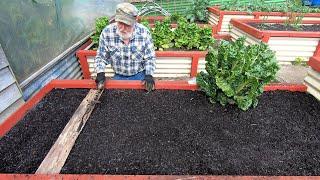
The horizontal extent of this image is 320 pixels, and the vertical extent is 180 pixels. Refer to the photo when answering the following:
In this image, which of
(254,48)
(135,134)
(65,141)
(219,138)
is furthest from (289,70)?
(65,141)

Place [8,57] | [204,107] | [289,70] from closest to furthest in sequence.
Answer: [204,107], [8,57], [289,70]

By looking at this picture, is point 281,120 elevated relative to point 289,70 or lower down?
elevated

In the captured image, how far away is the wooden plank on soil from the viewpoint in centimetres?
158

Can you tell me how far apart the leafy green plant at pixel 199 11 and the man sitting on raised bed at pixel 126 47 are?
16.5 ft

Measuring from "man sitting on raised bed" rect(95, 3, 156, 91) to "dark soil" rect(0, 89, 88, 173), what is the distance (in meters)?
0.48

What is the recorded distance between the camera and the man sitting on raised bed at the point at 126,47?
2.64 m

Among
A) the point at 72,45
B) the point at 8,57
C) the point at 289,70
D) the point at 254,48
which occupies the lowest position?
the point at 289,70

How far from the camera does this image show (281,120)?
2135 mm

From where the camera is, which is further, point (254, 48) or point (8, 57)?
point (8, 57)

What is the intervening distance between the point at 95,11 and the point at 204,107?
4.64 meters

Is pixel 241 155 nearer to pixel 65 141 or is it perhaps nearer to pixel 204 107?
pixel 204 107

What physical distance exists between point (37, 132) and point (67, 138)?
1.07 feet

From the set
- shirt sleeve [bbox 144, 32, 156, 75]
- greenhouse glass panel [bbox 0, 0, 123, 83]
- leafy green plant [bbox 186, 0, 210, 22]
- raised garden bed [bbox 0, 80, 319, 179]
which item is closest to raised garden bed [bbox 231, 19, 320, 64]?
leafy green plant [bbox 186, 0, 210, 22]

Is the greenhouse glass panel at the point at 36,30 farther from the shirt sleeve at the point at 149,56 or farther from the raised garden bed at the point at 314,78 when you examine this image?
the raised garden bed at the point at 314,78
